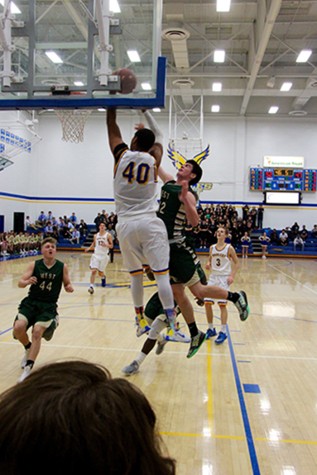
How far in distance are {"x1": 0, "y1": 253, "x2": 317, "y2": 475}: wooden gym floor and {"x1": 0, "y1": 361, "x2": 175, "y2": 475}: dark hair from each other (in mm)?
254

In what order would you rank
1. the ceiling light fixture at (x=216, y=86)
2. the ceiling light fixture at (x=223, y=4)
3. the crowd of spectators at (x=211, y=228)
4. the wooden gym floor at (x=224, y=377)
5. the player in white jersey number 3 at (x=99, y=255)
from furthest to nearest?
the crowd of spectators at (x=211, y=228)
the ceiling light fixture at (x=216, y=86)
the ceiling light fixture at (x=223, y=4)
the player in white jersey number 3 at (x=99, y=255)
the wooden gym floor at (x=224, y=377)

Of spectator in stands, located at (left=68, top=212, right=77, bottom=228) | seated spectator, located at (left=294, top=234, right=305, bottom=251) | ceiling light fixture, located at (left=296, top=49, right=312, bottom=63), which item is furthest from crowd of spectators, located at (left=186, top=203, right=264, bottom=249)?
ceiling light fixture, located at (left=296, top=49, right=312, bottom=63)

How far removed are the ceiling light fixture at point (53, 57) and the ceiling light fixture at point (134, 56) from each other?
770mm

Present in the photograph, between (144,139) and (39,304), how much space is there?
2.39m

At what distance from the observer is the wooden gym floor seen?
356 cm

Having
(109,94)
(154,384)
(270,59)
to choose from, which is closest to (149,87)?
(109,94)

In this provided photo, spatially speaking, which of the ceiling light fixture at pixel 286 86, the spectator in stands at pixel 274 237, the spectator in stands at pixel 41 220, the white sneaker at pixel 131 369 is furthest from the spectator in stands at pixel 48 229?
the white sneaker at pixel 131 369

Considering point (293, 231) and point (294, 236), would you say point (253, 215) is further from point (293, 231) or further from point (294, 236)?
point (294, 236)

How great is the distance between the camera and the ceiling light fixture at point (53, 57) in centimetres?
498

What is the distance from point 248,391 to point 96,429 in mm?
4533

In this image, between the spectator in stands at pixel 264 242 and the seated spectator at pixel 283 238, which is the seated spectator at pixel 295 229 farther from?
the spectator in stands at pixel 264 242

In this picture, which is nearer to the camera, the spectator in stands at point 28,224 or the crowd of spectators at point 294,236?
the crowd of spectators at point 294,236

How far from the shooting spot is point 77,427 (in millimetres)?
676

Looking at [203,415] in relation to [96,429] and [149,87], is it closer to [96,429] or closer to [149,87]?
[149,87]
